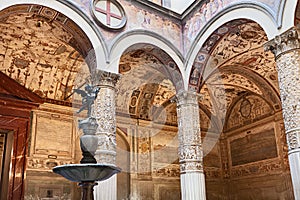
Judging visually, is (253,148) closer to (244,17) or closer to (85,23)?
(244,17)

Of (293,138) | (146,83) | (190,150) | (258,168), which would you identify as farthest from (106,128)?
(258,168)

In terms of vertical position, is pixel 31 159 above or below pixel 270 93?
below

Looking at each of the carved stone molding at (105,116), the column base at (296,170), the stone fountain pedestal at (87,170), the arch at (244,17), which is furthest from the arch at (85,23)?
the column base at (296,170)

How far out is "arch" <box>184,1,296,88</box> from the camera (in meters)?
6.38

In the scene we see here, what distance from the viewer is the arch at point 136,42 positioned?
737cm

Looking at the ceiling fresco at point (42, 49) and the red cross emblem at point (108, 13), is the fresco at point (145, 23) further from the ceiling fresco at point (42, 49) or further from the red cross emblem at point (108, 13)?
the ceiling fresco at point (42, 49)

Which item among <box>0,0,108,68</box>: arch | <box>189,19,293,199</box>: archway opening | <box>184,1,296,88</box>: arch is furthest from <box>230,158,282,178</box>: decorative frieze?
<box>0,0,108,68</box>: arch

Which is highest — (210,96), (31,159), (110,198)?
(210,96)

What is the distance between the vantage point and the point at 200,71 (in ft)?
28.3

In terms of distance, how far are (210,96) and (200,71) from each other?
4.06 m

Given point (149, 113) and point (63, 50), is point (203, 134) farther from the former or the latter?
point (63, 50)

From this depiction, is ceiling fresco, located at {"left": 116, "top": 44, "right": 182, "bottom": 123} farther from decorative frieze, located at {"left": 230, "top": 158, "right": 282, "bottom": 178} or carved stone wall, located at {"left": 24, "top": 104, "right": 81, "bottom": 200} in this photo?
decorative frieze, located at {"left": 230, "top": 158, "right": 282, "bottom": 178}

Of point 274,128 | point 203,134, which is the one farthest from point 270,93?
point 203,134

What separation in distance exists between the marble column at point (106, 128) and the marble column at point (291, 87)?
3215 mm
